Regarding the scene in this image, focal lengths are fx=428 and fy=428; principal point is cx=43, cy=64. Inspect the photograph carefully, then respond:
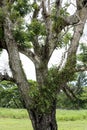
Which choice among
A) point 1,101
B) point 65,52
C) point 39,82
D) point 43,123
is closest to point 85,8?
point 65,52

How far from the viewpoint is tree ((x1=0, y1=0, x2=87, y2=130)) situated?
33.9ft

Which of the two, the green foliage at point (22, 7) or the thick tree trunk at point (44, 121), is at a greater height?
the green foliage at point (22, 7)

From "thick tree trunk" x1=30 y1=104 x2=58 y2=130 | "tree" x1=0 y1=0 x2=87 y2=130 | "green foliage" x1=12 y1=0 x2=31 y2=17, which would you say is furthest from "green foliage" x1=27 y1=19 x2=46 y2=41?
"thick tree trunk" x1=30 y1=104 x2=58 y2=130

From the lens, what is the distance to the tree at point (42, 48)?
10.3m

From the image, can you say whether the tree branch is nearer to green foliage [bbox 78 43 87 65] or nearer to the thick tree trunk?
the thick tree trunk

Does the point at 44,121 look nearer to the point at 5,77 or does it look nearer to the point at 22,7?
the point at 5,77

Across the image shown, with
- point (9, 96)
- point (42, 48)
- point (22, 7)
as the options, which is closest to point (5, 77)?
point (42, 48)

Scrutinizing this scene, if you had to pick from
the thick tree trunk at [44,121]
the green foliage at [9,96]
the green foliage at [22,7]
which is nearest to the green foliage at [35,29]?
the green foliage at [22,7]

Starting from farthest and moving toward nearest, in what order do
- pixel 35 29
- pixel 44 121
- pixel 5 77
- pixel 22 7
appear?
1. pixel 22 7
2. pixel 35 29
3. pixel 5 77
4. pixel 44 121

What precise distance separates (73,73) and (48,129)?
1510 mm

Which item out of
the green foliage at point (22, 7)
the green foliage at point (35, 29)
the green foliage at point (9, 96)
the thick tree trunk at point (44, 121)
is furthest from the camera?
the green foliage at point (9, 96)

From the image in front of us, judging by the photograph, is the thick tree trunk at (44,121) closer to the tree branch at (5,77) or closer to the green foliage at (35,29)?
the tree branch at (5,77)

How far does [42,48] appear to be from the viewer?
10734mm

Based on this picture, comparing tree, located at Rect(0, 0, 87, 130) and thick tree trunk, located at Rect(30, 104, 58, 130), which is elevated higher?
tree, located at Rect(0, 0, 87, 130)
